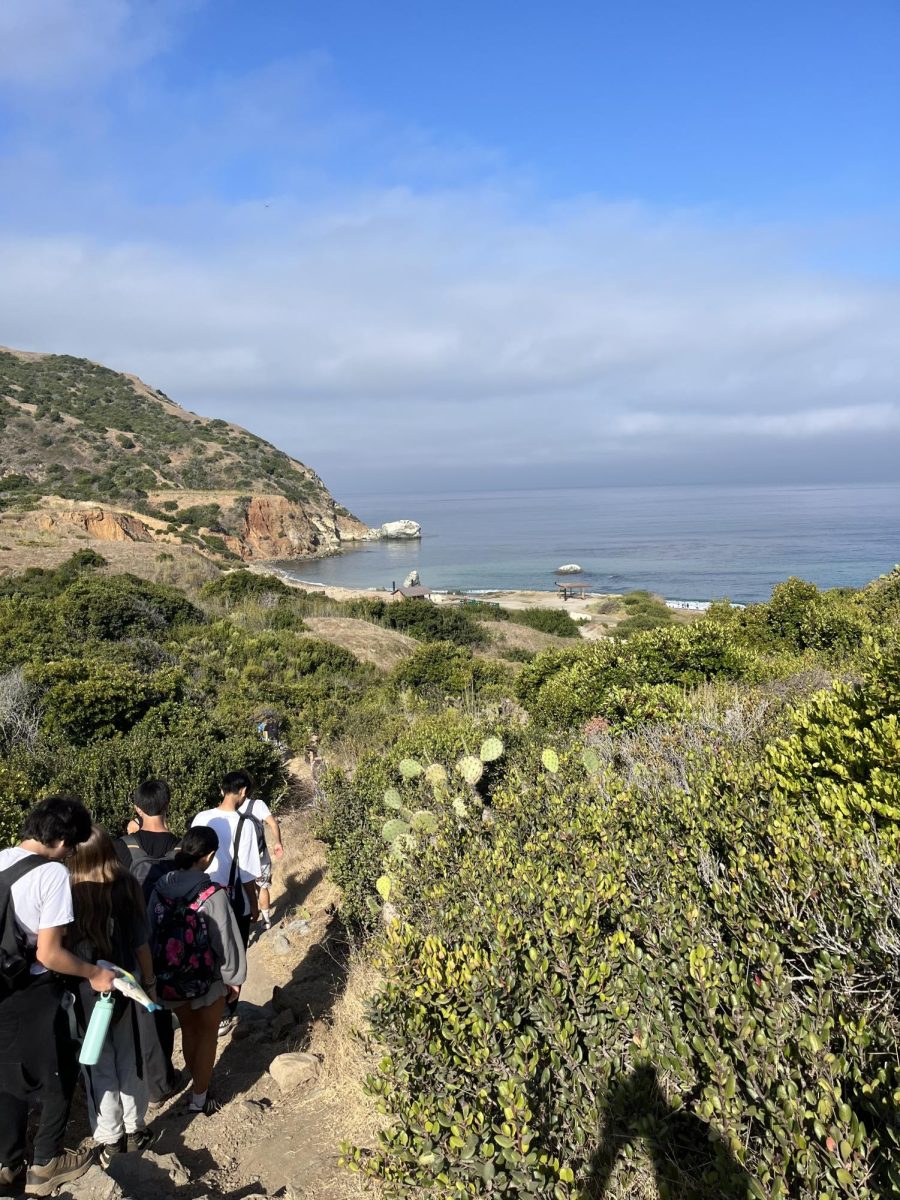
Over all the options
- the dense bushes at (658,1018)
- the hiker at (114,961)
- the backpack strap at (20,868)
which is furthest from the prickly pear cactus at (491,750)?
the backpack strap at (20,868)

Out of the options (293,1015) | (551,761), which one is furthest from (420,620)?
(293,1015)

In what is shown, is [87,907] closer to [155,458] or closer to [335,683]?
[335,683]

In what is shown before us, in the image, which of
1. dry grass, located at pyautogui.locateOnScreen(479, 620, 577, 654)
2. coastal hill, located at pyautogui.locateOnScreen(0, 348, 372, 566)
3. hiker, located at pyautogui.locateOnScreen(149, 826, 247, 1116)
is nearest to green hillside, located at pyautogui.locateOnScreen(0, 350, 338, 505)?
coastal hill, located at pyautogui.locateOnScreen(0, 348, 372, 566)

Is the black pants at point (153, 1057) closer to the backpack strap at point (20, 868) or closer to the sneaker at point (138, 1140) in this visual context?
the sneaker at point (138, 1140)

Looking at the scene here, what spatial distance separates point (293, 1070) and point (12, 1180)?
1.52 m

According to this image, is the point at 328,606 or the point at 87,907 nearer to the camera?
the point at 87,907

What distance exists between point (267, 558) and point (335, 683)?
53.7 metres

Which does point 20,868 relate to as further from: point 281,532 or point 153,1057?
point 281,532

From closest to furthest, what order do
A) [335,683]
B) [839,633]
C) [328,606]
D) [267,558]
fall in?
1. [839,633]
2. [335,683]
3. [328,606]
4. [267,558]

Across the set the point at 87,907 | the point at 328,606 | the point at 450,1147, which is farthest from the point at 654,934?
the point at 328,606

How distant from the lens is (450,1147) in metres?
2.37

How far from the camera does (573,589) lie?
2425 inches

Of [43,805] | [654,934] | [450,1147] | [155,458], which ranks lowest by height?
[450,1147]

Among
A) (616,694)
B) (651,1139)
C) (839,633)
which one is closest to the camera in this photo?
(651,1139)
